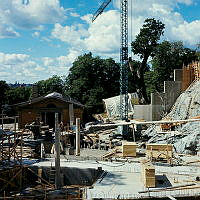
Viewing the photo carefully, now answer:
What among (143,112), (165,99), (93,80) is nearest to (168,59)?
(165,99)

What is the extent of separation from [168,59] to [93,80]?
1972cm

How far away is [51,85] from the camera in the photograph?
8725 centimetres

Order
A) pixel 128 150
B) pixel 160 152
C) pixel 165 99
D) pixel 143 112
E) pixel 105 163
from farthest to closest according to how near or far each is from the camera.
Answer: pixel 143 112 < pixel 165 99 < pixel 128 150 < pixel 160 152 < pixel 105 163

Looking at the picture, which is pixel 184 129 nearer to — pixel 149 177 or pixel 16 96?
pixel 149 177

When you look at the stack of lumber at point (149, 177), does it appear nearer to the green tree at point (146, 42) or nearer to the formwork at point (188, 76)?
the formwork at point (188, 76)

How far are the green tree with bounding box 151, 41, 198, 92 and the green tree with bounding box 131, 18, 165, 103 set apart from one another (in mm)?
3011

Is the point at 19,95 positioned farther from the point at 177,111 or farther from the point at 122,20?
the point at 177,111

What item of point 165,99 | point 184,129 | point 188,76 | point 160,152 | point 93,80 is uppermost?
point 93,80

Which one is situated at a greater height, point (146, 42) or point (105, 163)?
point (146, 42)

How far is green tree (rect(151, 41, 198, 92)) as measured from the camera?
58.8 metres

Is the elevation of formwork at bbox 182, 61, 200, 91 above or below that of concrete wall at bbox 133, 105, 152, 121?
above

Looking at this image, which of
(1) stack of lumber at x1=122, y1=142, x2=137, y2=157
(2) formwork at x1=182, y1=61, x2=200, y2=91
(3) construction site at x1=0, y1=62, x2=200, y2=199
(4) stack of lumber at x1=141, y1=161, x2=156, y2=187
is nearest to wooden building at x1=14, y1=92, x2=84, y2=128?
(3) construction site at x1=0, y1=62, x2=200, y2=199

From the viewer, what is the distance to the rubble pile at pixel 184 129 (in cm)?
2834

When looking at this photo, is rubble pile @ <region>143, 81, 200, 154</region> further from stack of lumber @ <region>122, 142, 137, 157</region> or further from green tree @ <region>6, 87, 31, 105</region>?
green tree @ <region>6, 87, 31, 105</region>
